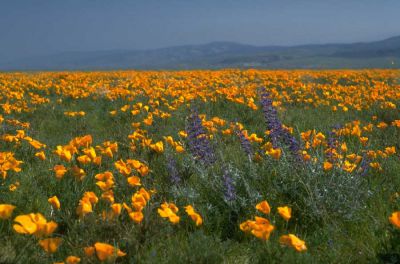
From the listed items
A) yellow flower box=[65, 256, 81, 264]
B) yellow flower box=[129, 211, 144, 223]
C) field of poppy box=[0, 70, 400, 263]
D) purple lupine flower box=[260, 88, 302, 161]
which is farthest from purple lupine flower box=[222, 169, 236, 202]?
yellow flower box=[65, 256, 81, 264]

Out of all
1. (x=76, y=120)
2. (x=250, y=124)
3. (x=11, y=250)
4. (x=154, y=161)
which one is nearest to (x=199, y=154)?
(x=154, y=161)

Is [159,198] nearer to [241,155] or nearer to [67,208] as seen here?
[67,208]

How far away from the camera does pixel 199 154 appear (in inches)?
172

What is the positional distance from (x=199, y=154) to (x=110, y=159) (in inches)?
48.1

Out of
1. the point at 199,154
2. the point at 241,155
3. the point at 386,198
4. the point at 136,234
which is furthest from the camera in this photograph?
the point at 241,155

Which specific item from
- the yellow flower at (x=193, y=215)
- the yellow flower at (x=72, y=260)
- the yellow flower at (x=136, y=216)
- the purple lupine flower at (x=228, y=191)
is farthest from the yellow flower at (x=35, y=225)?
the purple lupine flower at (x=228, y=191)

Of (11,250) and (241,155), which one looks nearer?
(11,250)

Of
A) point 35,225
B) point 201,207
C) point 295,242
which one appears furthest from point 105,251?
point 201,207

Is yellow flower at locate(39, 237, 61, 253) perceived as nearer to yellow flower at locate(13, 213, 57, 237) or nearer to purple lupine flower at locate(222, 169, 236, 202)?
yellow flower at locate(13, 213, 57, 237)

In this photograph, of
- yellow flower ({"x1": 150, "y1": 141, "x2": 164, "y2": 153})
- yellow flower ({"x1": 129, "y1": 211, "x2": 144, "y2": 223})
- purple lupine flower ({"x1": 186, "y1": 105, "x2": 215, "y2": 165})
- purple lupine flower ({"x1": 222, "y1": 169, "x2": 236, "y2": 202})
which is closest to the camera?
yellow flower ({"x1": 129, "y1": 211, "x2": 144, "y2": 223})

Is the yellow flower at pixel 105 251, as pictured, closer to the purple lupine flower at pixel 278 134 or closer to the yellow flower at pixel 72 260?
the yellow flower at pixel 72 260

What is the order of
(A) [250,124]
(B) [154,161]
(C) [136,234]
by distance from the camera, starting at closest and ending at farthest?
(C) [136,234]
(B) [154,161]
(A) [250,124]

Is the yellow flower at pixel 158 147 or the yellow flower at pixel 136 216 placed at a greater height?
the yellow flower at pixel 158 147

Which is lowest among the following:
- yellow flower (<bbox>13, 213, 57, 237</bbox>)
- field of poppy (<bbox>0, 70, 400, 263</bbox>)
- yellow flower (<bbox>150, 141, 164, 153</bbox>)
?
field of poppy (<bbox>0, 70, 400, 263</bbox>)
